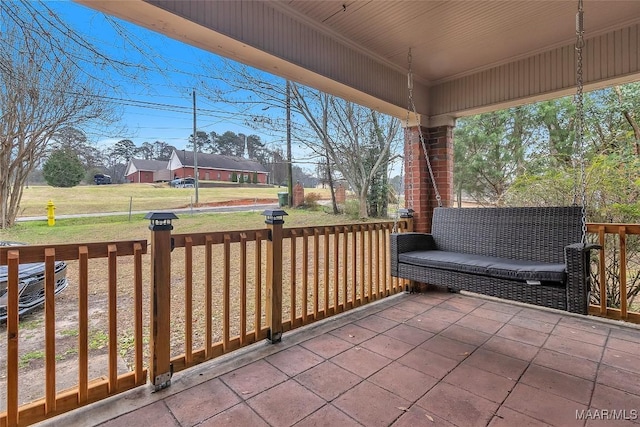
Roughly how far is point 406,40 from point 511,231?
6.50ft

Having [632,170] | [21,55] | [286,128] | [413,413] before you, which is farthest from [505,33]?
[21,55]

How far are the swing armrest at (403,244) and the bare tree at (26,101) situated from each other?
255 cm

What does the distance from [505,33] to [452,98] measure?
1042mm

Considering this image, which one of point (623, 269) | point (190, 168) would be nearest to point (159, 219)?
point (190, 168)

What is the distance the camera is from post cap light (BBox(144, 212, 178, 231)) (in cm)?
189


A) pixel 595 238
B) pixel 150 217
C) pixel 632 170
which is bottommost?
pixel 595 238

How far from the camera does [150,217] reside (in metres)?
1.89

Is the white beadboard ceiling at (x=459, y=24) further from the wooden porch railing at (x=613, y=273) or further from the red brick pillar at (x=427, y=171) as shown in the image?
the wooden porch railing at (x=613, y=273)

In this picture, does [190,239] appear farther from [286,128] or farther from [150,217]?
[286,128]

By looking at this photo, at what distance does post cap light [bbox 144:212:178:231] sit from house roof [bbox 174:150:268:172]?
0.63 meters

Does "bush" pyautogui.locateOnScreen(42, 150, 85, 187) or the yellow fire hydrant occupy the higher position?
"bush" pyautogui.locateOnScreen(42, 150, 85, 187)

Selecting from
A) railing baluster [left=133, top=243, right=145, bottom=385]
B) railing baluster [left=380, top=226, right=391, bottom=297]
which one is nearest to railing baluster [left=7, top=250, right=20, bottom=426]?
railing baluster [left=133, top=243, right=145, bottom=385]

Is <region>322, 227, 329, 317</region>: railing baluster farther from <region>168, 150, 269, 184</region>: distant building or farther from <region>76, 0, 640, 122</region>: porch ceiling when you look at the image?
<region>76, 0, 640, 122</region>: porch ceiling

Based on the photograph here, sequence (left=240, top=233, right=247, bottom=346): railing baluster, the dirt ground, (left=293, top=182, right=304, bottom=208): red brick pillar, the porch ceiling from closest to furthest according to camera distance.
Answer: the dirt ground
the porch ceiling
(left=240, top=233, right=247, bottom=346): railing baluster
(left=293, top=182, right=304, bottom=208): red brick pillar
